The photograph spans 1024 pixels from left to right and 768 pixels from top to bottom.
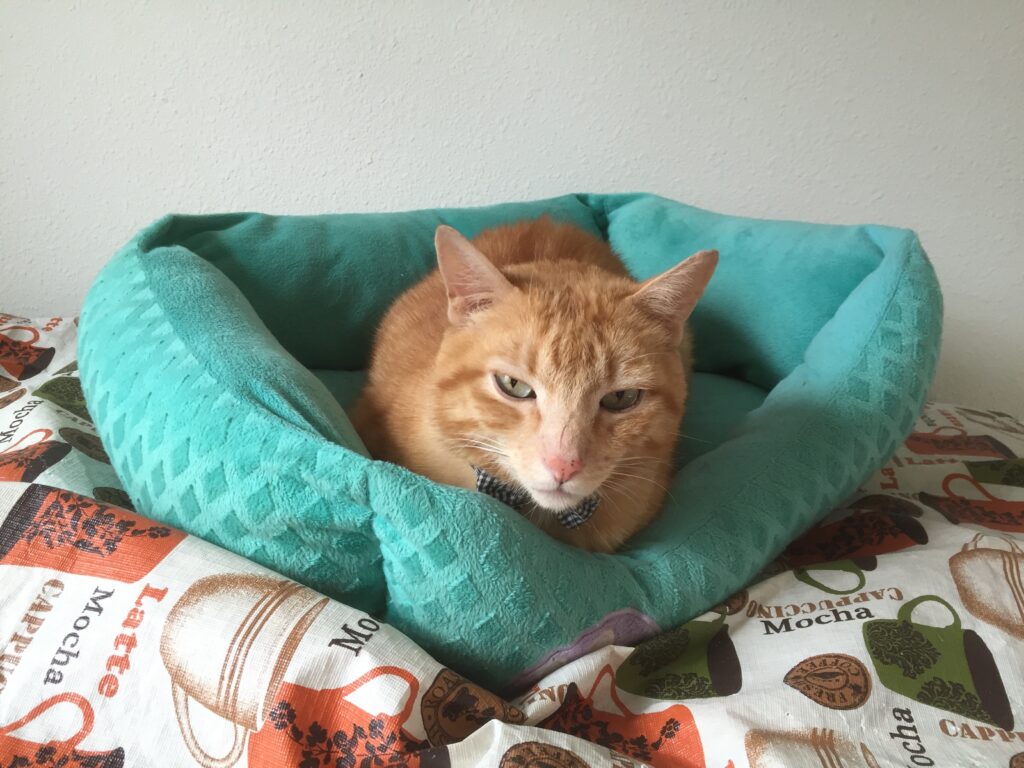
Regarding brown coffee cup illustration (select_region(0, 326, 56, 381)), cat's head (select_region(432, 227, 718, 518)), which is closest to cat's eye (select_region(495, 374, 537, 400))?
cat's head (select_region(432, 227, 718, 518))

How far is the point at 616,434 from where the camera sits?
95cm

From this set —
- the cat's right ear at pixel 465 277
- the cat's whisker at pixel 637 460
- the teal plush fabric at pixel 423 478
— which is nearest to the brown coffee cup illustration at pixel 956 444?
the teal plush fabric at pixel 423 478

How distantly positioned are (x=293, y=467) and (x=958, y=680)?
865mm

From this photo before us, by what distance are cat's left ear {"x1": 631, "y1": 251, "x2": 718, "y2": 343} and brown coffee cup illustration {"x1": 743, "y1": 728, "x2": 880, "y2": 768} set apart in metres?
0.54

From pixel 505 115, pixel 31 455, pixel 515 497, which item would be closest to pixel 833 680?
pixel 515 497

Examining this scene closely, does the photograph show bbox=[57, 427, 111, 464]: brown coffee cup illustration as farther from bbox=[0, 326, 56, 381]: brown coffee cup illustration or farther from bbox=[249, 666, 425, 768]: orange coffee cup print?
bbox=[249, 666, 425, 768]: orange coffee cup print

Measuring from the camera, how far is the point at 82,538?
0.85 m

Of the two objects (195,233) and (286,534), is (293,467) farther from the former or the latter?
(195,233)

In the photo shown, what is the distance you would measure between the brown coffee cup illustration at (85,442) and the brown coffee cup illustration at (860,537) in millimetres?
1193

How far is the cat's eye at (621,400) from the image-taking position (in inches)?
38.3

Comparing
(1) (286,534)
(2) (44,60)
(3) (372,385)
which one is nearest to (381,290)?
(3) (372,385)

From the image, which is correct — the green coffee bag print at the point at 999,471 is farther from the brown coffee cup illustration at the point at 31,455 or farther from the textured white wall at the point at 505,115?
the brown coffee cup illustration at the point at 31,455

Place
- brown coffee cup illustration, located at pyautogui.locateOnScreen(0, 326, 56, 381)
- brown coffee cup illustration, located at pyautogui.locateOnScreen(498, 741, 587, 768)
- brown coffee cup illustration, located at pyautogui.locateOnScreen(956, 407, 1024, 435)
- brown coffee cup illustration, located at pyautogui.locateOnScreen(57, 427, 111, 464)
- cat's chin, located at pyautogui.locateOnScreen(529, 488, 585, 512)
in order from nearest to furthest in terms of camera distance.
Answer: brown coffee cup illustration, located at pyautogui.locateOnScreen(498, 741, 587, 768) < cat's chin, located at pyautogui.locateOnScreen(529, 488, 585, 512) < brown coffee cup illustration, located at pyautogui.locateOnScreen(57, 427, 111, 464) < brown coffee cup illustration, located at pyautogui.locateOnScreen(0, 326, 56, 381) < brown coffee cup illustration, located at pyautogui.locateOnScreen(956, 407, 1024, 435)

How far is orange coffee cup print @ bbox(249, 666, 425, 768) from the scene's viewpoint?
2.23ft
